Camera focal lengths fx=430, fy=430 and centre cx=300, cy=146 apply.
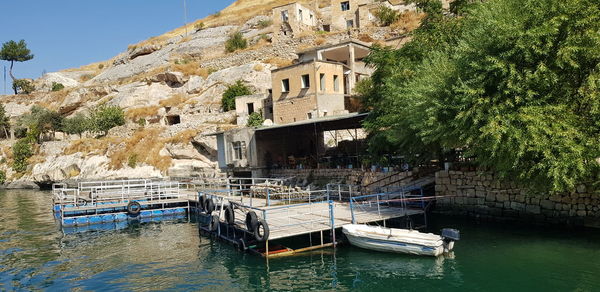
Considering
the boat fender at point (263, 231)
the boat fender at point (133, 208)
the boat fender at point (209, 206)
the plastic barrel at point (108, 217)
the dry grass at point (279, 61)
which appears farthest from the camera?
the dry grass at point (279, 61)

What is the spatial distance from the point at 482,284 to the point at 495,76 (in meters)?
7.68

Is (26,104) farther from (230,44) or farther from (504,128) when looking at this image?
(504,128)

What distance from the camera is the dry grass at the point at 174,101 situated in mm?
55084

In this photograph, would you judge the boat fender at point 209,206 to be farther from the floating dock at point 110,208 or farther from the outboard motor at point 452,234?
the outboard motor at point 452,234

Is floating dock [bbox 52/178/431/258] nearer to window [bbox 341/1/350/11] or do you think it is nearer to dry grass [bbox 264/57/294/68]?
dry grass [bbox 264/57/294/68]

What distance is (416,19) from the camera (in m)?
52.6

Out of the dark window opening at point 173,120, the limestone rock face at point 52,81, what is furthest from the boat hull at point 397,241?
the limestone rock face at point 52,81

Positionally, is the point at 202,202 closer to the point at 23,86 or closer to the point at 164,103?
the point at 164,103

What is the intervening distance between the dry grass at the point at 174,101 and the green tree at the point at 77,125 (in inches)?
411

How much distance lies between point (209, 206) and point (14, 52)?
8594 cm

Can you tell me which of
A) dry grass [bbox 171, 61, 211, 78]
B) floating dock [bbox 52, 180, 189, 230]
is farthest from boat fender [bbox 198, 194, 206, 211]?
dry grass [bbox 171, 61, 211, 78]

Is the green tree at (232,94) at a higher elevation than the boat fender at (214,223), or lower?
higher

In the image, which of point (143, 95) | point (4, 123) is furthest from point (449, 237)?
point (4, 123)

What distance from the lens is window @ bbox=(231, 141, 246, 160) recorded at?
112 ft
